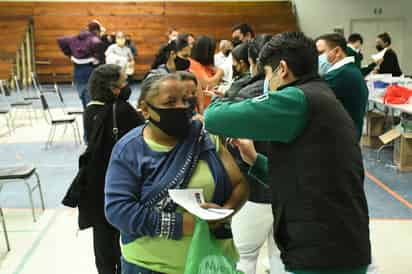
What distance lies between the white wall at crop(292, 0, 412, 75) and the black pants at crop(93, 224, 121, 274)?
14.4 meters

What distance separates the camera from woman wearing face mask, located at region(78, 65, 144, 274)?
2814 millimetres

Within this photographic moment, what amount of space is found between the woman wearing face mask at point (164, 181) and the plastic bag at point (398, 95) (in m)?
5.21

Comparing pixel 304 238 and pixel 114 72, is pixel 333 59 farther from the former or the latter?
pixel 304 238

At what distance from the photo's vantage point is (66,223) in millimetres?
4656

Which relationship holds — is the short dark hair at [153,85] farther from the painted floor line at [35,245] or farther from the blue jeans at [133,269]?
the painted floor line at [35,245]

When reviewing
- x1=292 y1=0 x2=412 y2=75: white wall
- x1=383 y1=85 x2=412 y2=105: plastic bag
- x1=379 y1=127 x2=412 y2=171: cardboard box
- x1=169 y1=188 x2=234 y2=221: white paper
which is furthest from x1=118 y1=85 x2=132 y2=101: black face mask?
x1=292 y1=0 x2=412 y2=75: white wall

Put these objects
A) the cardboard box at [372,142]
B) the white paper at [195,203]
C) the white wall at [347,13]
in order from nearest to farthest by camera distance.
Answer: the white paper at [195,203]
the cardboard box at [372,142]
the white wall at [347,13]

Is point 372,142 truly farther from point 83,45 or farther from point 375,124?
point 83,45

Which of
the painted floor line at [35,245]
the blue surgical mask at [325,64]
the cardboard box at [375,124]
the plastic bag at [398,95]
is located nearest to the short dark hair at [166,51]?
the blue surgical mask at [325,64]

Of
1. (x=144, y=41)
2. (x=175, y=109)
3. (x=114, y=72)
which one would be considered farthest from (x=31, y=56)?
(x=175, y=109)

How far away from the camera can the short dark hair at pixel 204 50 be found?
4.48 m

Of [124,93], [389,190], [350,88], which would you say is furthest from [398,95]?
[124,93]

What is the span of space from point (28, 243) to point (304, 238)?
3.24 meters

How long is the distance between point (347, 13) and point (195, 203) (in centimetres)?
1589
